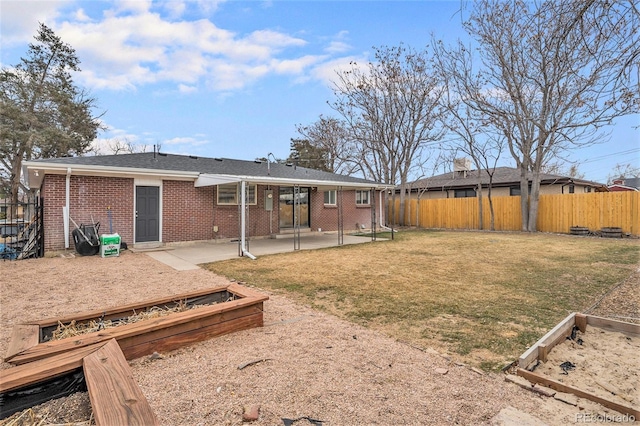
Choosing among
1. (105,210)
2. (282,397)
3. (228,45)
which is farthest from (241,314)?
(228,45)

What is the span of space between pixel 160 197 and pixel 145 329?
29.2ft

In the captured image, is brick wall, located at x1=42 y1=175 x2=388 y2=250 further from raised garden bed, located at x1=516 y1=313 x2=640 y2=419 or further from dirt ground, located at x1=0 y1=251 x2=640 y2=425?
raised garden bed, located at x1=516 y1=313 x2=640 y2=419

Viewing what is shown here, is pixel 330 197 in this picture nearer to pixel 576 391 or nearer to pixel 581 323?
pixel 581 323

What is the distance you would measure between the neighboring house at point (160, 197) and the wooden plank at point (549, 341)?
741 centimetres

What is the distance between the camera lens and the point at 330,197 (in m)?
16.1

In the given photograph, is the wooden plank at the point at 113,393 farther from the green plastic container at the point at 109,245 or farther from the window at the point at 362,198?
the window at the point at 362,198

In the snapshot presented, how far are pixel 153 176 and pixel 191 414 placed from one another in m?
9.91

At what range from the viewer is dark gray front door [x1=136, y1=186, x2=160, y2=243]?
10.5m

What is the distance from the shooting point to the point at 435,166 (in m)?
23.3

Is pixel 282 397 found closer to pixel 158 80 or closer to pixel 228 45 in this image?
pixel 228 45

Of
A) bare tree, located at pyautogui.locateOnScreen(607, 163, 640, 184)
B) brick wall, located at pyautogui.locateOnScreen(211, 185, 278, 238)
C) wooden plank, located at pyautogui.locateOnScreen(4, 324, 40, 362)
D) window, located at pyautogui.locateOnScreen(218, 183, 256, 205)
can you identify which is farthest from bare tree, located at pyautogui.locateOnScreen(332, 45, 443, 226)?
bare tree, located at pyautogui.locateOnScreen(607, 163, 640, 184)

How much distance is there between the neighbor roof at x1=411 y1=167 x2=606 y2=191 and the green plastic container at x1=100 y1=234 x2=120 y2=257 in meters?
17.9

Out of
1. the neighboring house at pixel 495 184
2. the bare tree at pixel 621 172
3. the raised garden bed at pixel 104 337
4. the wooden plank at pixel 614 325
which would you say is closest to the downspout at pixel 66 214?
the raised garden bed at pixel 104 337

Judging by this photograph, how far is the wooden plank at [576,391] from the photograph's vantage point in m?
2.18
